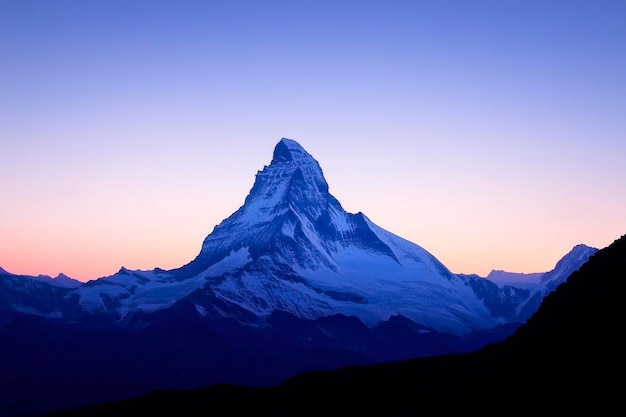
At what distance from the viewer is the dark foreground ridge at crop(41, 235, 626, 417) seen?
8806 centimetres

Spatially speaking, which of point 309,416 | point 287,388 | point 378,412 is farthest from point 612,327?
point 287,388

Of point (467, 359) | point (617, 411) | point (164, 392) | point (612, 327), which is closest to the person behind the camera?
point (617, 411)

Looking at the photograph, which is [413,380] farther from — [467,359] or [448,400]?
[448,400]

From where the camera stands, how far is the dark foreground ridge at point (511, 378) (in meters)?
88.1

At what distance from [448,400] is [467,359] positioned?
52.4 ft

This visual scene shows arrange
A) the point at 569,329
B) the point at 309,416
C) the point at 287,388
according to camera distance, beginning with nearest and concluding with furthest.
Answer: the point at 569,329 → the point at 309,416 → the point at 287,388

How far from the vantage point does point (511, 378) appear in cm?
9869

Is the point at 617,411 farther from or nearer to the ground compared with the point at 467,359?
nearer to the ground

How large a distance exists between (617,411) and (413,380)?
164ft

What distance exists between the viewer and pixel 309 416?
127 meters

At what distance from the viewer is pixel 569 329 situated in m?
98.8

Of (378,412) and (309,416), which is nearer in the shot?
(378,412)

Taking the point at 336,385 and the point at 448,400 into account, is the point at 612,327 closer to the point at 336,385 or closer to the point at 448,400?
the point at 448,400

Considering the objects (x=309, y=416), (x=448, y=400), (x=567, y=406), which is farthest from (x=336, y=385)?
(x=567, y=406)
